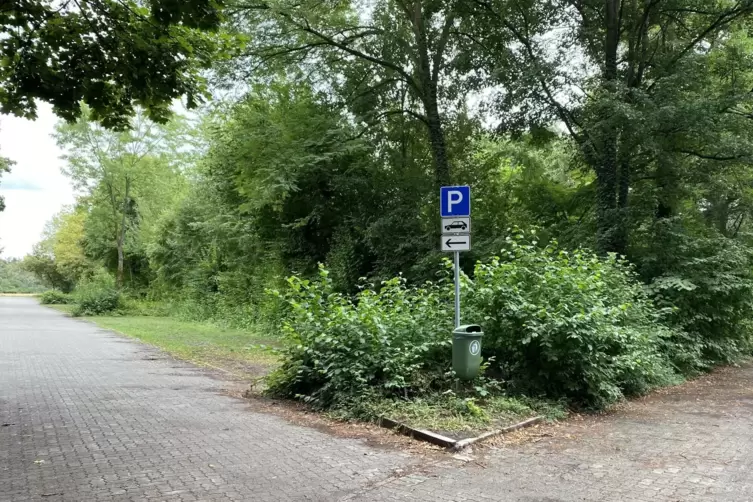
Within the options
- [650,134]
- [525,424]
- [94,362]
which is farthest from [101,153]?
[525,424]

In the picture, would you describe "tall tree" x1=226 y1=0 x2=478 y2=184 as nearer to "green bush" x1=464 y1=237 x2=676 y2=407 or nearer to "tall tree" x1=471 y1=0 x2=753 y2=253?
"tall tree" x1=471 y1=0 x2=753 y2=253

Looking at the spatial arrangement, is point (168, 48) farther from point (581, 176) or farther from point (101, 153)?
point (101, 153)

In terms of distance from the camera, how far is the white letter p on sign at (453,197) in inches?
310

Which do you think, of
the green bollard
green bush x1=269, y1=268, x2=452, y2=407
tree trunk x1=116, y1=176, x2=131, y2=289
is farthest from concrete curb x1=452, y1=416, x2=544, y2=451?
tree trunk x1=116, y1=176, x2=131, y2=289

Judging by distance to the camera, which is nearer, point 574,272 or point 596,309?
point 596,309

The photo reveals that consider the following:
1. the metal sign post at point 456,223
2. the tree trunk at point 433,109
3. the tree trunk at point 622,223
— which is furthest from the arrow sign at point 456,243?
the tree trunk at point 433,109

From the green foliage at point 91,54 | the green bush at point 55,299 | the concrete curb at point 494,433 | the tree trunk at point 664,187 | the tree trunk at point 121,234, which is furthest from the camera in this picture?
the green bush at point 55,299

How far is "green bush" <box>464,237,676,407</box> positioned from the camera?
7918 mm

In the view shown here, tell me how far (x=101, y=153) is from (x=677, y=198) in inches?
1356

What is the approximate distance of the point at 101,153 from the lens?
37.0 m

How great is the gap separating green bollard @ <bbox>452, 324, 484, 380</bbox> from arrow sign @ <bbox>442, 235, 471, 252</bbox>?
1.08m

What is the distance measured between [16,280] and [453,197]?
→ 130 metres

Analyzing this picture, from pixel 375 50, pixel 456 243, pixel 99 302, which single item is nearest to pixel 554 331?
pixel 456 243

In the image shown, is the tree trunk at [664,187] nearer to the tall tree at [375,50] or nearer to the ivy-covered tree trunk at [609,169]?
the ivy-covered tree trunk at [609,169]
